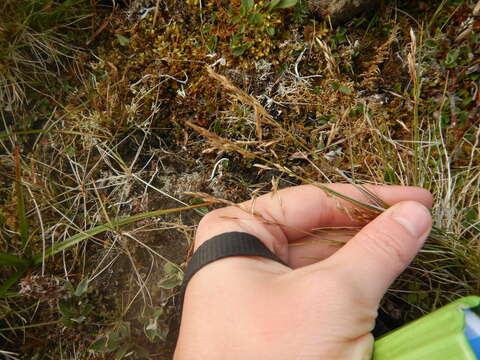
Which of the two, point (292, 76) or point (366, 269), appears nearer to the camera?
point (366, 269)

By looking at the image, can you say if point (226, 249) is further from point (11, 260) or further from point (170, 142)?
point (11, 260)

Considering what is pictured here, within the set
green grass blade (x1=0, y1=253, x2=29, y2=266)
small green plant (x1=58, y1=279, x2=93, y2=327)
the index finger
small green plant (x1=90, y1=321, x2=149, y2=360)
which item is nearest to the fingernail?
the index finger

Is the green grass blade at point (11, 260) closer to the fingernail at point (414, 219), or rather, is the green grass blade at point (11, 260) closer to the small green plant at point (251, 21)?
the small green plant at point (251, 21)

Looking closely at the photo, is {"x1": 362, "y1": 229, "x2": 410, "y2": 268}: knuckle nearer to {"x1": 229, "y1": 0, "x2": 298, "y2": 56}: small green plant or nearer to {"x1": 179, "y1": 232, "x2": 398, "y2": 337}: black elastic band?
{"x1": 179, "y1": 232, "x2": 398, "y2": 337}: black elastic band

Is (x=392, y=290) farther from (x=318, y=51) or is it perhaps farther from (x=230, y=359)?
(x=318, y=51)

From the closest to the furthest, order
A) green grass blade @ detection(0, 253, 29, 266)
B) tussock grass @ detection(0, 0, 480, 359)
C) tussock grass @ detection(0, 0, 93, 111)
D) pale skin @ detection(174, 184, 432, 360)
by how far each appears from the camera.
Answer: pale skin @ detection(174, 184, 432, 360), green grass blade @ detection(0, 253, 29, 266), tussock grass @ detection(0, 0, 480, 359), tussock grass @ detection(0, 0, 93, 111)

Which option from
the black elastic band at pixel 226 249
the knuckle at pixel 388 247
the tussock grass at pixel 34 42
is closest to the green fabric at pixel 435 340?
the knuckle at pixel 388 247

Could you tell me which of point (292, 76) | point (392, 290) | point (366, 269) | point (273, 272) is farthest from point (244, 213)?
point (292, 76)
